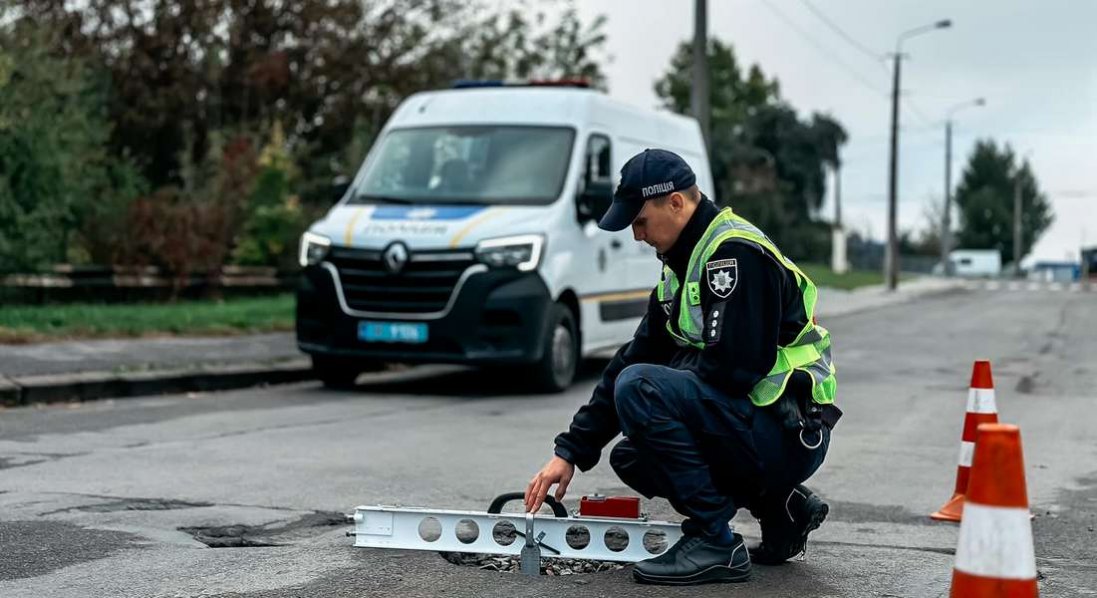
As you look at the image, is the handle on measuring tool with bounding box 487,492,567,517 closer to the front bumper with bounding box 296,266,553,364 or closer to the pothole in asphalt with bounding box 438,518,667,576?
the pothole in asphalt with bounding box 438,518,667,576

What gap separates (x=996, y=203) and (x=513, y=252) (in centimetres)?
11729

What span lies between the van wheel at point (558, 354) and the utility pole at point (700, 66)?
11.0m

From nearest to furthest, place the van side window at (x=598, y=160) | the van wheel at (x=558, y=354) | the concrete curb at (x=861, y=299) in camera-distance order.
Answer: the van wheel at (x=558, y=354) < the van side window at (x=598, y=160) < the concrete curb at (x=861, y=299)

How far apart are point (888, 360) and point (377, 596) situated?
1199cm

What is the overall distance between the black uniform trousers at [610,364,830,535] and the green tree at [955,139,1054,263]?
12148 centimetres

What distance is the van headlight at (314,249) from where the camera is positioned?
11.5 metres

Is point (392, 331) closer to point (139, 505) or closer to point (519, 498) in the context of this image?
point (139, 505)

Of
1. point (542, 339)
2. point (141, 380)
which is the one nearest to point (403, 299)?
point (542, 339)

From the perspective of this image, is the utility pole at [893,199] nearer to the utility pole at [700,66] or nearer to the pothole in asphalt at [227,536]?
the utility pole at [700,66]

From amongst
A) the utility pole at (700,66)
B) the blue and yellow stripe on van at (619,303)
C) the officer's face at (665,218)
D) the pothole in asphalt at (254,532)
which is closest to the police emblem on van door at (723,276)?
the officer's face at (665,218)

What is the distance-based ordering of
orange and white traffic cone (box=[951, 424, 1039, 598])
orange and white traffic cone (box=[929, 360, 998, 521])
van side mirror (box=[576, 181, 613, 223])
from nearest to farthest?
orange and white traffic cone (box=[951, 424, 1039, 598])
orange and white traffic cone (box=[929, 360, 998, 521])
van side mirror (box=[576, 181, 613, 223])

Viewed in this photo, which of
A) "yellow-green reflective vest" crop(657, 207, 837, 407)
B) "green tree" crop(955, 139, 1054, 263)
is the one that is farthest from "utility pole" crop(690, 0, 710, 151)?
"green tree" crop(955, 139, 1054, 263)

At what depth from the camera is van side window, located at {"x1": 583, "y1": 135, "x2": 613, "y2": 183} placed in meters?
12.3

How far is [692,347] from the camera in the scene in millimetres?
4836
